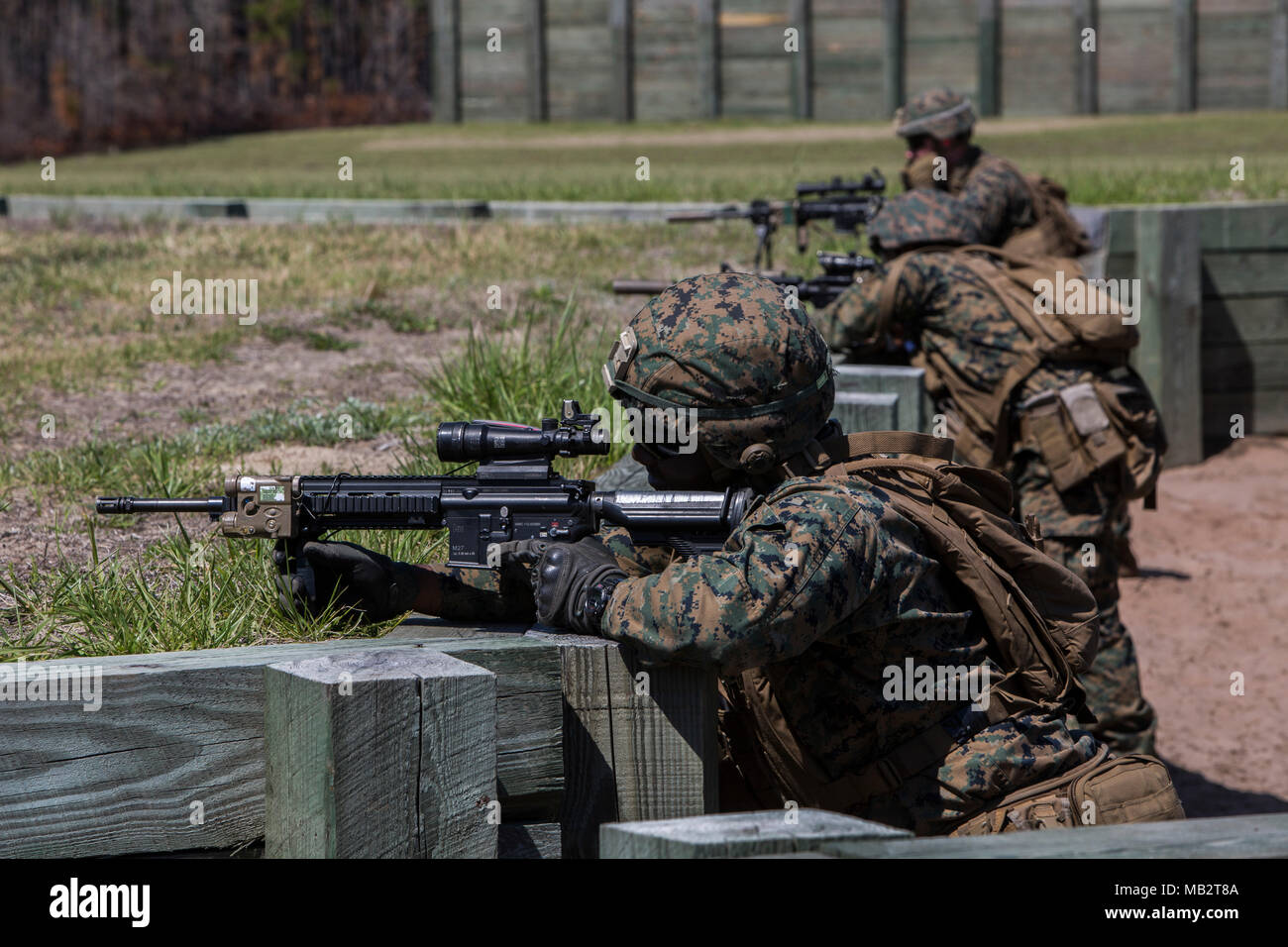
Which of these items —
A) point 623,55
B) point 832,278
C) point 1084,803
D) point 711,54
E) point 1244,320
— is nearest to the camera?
point 1084,803

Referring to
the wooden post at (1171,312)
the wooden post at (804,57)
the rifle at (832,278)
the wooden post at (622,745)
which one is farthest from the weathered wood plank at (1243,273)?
the wooden post at (804,57)

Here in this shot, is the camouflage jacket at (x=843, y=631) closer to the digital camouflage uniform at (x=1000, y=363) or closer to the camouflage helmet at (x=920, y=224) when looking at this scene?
the digital camouflage uniform at (x=1000, y=363)

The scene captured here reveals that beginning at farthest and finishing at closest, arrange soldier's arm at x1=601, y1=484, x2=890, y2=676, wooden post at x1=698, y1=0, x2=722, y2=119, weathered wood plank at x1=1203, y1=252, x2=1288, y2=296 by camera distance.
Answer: wooden post at x1=698, y1=0, x2=722, y2=119
weathered wood plank at x1=1203, y1=252, x2=1288, y2=296
soldier's arm at x1=601, y1=484, x2=890, y2=676

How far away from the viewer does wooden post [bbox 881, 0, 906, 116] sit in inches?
756

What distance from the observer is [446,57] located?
21.2m

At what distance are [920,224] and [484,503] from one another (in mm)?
3507

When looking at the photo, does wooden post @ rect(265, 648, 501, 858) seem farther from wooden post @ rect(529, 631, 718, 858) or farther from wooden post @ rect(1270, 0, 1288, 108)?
wooden post @ rect(1270, 0, 1288, 108)

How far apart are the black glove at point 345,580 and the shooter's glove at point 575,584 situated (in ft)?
1.47

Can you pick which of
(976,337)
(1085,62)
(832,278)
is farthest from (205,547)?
(1085,62)

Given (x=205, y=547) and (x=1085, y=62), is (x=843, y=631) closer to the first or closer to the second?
(x=205, y=547)

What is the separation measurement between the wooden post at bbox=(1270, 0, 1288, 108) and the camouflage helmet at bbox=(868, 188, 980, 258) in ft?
47.1

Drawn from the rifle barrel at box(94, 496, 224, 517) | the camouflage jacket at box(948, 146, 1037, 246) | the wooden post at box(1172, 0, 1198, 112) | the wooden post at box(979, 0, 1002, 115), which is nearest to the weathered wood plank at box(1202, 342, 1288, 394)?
the camouflage jacket at box(948, 146, 1037, 246)

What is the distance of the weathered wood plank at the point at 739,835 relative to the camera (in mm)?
1798
